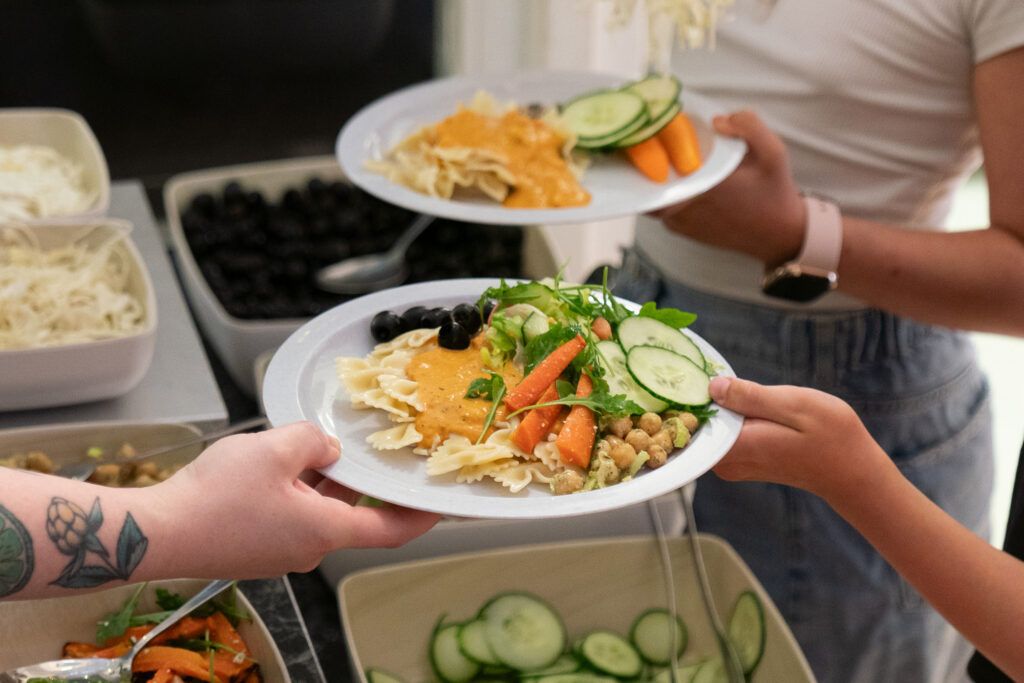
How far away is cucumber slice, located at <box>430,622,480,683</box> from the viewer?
1271mm

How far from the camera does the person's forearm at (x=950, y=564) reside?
1.04 meters

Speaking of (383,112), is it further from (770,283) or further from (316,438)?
(316,438)

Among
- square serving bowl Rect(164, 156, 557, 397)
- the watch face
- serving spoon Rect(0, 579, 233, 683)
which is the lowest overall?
square serving bowl Rect(164, 156, 557, 397)

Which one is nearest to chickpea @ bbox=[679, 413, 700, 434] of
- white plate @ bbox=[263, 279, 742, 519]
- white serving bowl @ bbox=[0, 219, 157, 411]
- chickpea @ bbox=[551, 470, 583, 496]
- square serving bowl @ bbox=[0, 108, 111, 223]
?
white plate @ bbox=[263, 279, 742, 519]

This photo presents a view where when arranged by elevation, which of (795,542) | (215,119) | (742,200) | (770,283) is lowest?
(795,542)

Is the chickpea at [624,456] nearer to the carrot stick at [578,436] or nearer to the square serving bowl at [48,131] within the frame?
the carrot stick at [578,436]

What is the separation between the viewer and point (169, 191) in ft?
7.16

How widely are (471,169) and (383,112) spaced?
0.99ft

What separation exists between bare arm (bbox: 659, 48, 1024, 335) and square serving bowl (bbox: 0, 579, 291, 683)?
3.14 ft

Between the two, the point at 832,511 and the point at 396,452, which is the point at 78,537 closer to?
the point at 396,452

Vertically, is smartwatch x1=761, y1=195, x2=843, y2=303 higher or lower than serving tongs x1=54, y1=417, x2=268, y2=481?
higher

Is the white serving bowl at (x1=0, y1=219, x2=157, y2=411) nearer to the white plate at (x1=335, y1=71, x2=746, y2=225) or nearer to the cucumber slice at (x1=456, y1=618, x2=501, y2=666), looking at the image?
the white plate at (x1=335, y1=71, x2=746, y2=225)

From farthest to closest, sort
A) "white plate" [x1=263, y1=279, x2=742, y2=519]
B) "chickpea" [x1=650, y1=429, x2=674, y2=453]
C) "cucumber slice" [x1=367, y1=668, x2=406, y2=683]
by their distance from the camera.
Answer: "cucumber slice" [x1=367, y1=668, x2=406, y2=683] < "chickpea" [x1=650, y1=429, x2=674, y2=453] < "white plate" [x1=263, y1=279, x2=742, y2=519]

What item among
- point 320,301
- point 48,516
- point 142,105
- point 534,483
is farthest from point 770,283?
point 142,105
